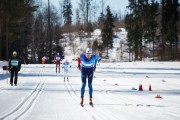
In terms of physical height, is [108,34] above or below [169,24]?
below

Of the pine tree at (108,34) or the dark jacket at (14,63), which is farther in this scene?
the pine tree at (108,34)

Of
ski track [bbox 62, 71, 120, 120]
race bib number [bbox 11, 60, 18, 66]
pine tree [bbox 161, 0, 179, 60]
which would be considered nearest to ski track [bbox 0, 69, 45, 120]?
ski track [bbox 62, 71, 120, 120]

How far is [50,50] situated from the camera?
234 ft

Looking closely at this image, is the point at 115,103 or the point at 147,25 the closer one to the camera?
the point at 115,103

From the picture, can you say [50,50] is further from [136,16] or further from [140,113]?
[140,113]

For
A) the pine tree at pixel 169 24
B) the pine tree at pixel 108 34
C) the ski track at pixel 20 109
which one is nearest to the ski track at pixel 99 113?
the ski track at pixel 20 109

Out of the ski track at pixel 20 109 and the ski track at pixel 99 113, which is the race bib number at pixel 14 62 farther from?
the ski track at pixel 99 113

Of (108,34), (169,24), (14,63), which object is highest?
(169,24)

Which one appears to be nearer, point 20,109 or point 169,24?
point 20,109

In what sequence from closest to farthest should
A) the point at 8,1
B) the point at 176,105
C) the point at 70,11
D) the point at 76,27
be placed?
the point at 176,105, the point at 8,1, the point at 76,27, the point at 70,11

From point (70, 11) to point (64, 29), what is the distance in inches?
707

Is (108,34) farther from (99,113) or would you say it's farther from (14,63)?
(99,113)

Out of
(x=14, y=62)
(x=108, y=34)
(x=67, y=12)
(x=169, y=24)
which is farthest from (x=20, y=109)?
(x=67, y=12)

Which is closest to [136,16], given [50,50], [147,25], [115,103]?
[147,25]
